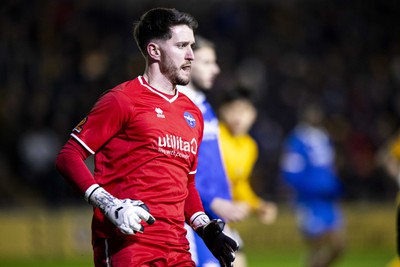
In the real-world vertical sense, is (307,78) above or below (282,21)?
below

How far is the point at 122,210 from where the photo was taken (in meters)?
4.67

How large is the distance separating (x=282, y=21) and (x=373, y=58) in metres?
2.43

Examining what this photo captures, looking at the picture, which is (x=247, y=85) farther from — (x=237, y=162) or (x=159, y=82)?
(x=159, y=82)

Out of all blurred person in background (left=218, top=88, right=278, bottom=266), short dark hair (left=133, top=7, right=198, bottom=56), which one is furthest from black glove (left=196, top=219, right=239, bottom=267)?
blurred person in background (left=218, top=88, right=278, bottom=266)

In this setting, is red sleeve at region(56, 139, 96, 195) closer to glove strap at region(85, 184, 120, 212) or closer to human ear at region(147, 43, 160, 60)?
glove strap at region(85, 184, 120, 212)

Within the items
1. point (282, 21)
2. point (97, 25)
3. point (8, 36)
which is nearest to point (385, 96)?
point (282, 21)

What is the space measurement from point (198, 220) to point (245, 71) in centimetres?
1480

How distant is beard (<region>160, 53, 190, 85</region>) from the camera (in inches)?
209

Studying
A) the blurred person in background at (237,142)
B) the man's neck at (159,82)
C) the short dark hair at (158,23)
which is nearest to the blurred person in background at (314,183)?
the blurred person in background at (237,142)

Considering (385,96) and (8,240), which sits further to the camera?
(385,96)

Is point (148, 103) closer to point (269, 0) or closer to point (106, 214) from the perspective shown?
point (106, 214)

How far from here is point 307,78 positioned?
20312 millimetres

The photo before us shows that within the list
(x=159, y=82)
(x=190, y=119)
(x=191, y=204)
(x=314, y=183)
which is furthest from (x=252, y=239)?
(x=159, y=82)

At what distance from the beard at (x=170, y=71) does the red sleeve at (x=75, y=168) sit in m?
0.75
